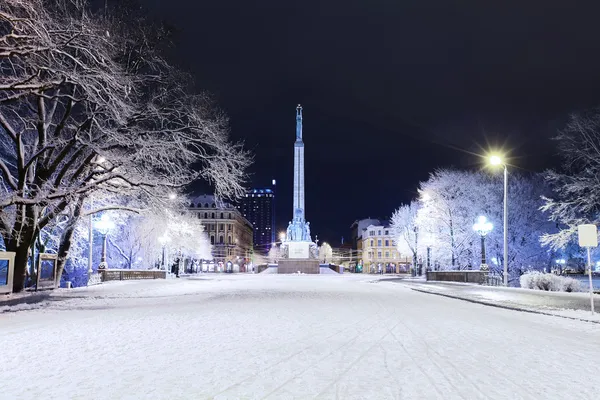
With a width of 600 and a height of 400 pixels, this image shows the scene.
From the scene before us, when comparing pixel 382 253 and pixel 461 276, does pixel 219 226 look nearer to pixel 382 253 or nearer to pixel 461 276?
pixel 382 253

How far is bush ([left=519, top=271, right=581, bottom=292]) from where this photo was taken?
87.5ft

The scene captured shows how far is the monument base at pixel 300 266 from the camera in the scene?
78.9 meters

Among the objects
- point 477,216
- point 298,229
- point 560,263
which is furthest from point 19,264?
point 298,229

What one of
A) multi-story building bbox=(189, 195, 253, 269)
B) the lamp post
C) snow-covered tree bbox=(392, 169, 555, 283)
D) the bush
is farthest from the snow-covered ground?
multi-story building bbox=(189, 195, 253, 269)

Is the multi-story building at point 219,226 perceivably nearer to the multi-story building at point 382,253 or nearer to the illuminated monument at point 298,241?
the multi-story building at point 382,253

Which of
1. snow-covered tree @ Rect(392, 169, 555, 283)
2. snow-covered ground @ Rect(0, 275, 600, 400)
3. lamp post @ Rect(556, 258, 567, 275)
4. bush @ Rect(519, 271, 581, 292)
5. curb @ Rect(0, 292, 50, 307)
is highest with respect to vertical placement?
snow-covered tree @ Rect(392, 169, 555, 283)

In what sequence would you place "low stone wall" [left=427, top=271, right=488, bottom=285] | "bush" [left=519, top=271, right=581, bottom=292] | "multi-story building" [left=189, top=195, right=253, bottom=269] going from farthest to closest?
"multi-story building" [left=189, top=195, right=253, bottom=269]
"low stone wall" [left=427, top=271, right=488, bottom=285]
"bush" [left=519, top=271, right=581, bottom=292]

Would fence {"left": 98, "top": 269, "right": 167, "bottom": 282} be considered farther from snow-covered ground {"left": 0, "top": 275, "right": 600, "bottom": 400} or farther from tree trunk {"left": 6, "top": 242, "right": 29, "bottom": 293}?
snow-covered ground {"left": 0, "top": 275, "right": 600, "bottom": 400}

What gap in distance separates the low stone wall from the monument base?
35.0m

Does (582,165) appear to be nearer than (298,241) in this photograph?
Yes

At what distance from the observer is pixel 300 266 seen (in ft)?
260

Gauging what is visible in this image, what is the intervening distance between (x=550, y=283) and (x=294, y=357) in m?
23.6

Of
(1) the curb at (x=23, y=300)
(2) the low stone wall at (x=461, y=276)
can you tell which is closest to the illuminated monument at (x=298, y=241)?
(2) the low stone wall at (x=461, y=276)

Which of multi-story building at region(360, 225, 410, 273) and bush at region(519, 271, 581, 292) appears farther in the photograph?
multi-story building at region(360, 225, 410, 273)
